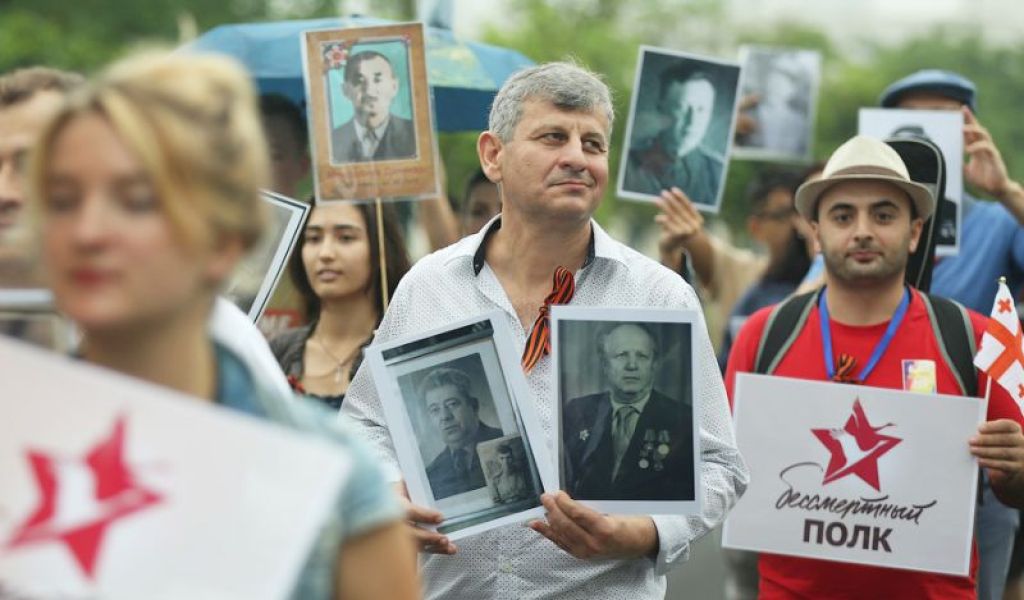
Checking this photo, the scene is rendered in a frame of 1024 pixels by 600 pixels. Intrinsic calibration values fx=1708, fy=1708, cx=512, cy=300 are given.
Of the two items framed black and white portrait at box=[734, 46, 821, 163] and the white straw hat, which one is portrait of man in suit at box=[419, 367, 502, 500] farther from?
framed black and white portrait at box=[734, 46, 821, 163]

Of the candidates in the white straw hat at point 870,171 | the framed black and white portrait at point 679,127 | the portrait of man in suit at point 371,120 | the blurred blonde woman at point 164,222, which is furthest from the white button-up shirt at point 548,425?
the framed black and white portrait at point 679,127

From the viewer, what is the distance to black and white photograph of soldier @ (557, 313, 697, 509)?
3.92 m

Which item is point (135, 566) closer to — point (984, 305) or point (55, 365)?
point (55, 365)

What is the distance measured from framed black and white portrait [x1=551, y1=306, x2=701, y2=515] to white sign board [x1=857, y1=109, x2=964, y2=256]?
8.20 feet

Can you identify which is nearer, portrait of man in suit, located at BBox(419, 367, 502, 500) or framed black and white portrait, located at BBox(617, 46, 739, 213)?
portrait of man in suit, located at BBox(419, 367, 502, 500)

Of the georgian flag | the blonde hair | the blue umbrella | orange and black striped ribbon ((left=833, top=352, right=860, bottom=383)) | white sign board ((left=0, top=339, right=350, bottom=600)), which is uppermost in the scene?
the blonde hair

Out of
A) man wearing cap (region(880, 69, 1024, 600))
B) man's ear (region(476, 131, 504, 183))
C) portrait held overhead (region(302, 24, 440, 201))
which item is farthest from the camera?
man wearing cap (region(880, 69, 1024, 600))

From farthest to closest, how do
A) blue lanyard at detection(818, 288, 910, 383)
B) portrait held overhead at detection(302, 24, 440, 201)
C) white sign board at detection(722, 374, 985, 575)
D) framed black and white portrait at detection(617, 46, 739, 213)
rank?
framed black and white portrait at detection(617, 46, 739, 213), portrait held overhead at detection(302, 24, 440, 201), blue lanyard at detection(818, 288, 910, 383), white sign board at detection(722, 374, 985, 575)

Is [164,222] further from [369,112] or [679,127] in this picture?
[679,127]

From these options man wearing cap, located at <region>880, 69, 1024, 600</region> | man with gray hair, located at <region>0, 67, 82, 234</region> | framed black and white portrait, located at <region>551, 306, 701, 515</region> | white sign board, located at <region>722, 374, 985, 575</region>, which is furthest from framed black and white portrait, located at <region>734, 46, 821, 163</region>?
man with gray hair, located at <region>0, 67, 82, 234</region>

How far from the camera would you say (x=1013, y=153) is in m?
47.4

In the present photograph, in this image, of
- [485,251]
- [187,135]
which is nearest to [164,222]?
[187,135]

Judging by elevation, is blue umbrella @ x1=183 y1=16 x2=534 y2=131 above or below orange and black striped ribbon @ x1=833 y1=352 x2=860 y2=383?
above

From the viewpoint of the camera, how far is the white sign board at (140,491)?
199 cm
